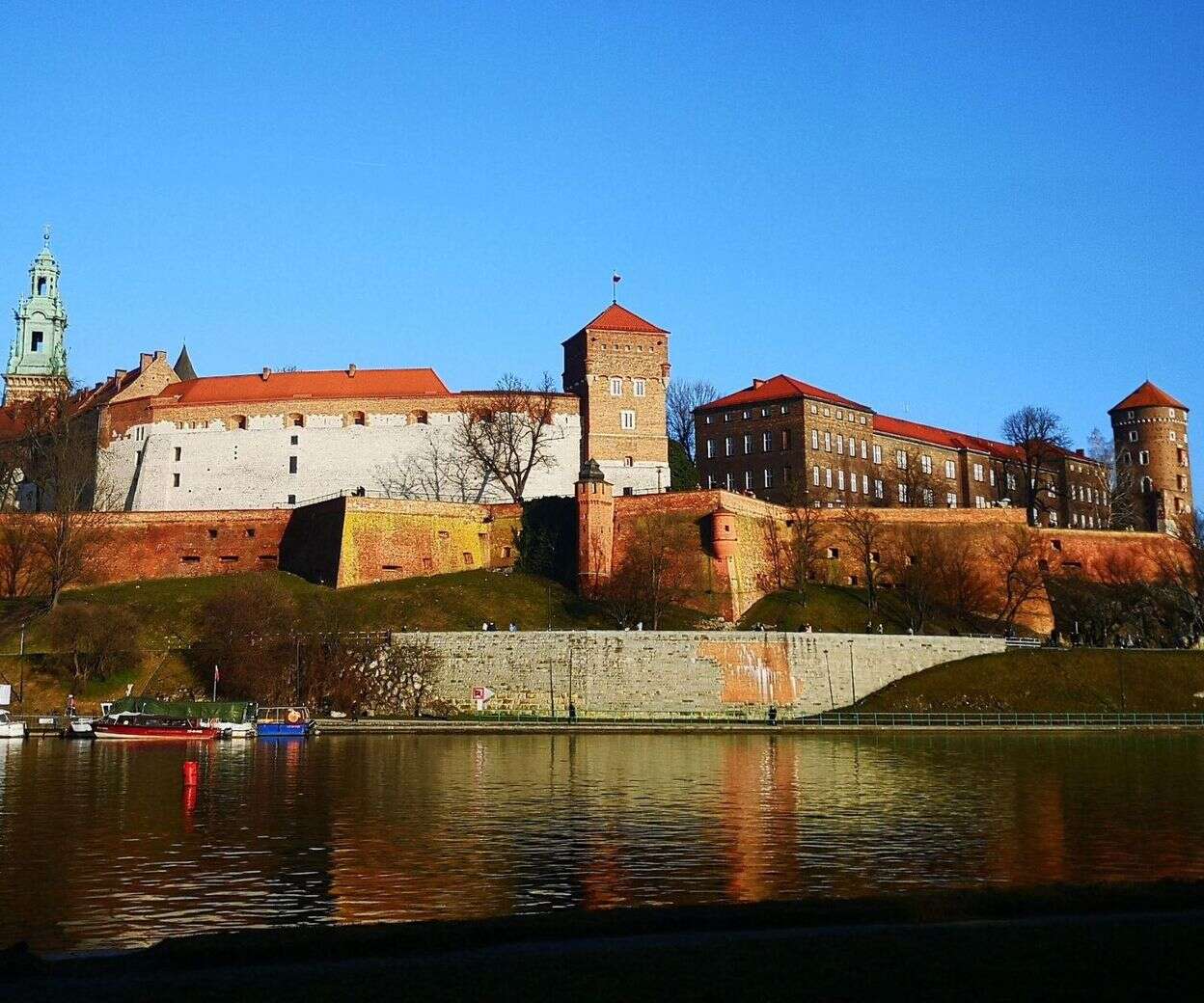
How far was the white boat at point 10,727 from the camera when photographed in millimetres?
46406

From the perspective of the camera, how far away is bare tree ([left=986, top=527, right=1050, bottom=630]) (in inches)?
2516

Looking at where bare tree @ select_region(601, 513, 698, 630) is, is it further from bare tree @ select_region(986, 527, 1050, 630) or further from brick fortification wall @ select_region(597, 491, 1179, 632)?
bare tree @ select_region(986, 527, 1050, 630)

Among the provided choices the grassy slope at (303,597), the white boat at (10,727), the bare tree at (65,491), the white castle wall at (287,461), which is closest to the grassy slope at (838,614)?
the grassy slope at (303,597)

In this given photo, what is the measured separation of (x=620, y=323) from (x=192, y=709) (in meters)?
32.4

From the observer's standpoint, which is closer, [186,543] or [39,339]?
[186,543]

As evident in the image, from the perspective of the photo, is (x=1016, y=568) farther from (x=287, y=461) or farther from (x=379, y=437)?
(x=287, y=461)

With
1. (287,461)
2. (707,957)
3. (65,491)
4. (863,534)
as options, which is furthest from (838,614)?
(707,957)

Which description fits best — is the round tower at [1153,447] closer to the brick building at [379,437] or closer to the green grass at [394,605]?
the brick building at [379,437]

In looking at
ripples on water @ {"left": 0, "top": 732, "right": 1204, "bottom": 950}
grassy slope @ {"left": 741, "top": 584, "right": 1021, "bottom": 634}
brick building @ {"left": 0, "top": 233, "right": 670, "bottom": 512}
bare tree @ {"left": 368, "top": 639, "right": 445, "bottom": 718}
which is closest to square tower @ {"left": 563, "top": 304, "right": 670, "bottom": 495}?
brick building @ {"left": 0, "top": 233, "right": 670, "bottom": 512}

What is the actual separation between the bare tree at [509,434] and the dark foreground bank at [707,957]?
56.3m

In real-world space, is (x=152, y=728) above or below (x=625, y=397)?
below

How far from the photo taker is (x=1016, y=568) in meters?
64.5

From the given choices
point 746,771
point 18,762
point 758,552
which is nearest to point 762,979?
point 746,771

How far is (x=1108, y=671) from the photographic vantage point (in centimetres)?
5394
